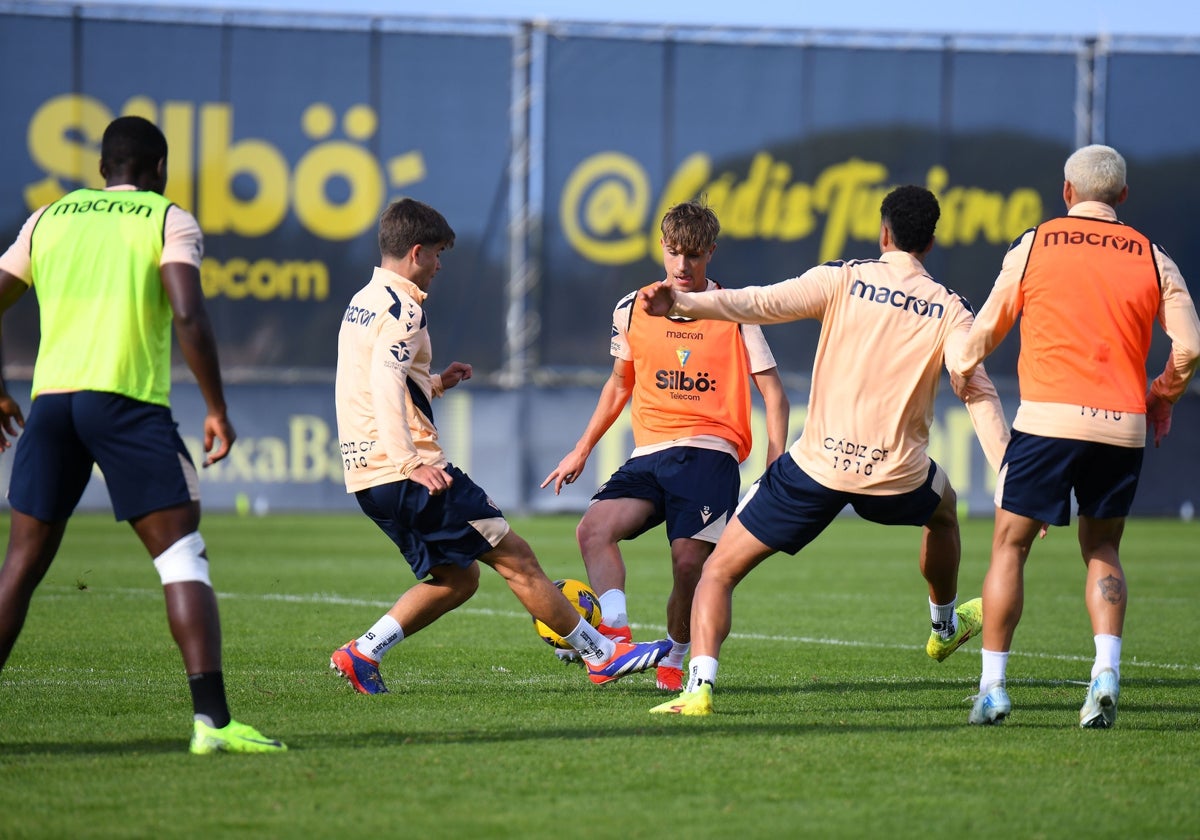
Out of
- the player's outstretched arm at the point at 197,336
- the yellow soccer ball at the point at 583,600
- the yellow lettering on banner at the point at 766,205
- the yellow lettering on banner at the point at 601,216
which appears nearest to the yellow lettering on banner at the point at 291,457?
the yellow lettering on banner at the point at 601,216

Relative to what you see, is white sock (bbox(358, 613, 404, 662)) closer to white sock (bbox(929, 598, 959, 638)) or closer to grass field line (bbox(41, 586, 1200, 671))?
white sock (bbox(929, 598, 959, 638))

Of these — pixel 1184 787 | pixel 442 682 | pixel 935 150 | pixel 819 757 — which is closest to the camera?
pixel 1184 787

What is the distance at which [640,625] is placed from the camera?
10367 mm

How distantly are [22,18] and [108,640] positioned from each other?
56.2 feet

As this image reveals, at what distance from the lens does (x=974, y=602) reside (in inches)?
317

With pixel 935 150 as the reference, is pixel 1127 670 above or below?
below

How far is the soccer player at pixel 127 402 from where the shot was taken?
209 inches

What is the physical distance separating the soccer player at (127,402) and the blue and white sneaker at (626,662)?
2.03m

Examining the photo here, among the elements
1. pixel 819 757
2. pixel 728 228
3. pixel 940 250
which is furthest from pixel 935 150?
pixel 819 757

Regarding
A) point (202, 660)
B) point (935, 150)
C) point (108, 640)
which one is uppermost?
point (935, 150)

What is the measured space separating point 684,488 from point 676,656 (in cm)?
80

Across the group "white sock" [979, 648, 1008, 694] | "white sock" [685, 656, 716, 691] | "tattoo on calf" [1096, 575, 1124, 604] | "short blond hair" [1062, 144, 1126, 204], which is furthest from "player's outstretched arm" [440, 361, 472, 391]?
"tattoo on calf" [1096, 575, 1124, 604]

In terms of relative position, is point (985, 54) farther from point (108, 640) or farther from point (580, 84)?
point (108, 640)

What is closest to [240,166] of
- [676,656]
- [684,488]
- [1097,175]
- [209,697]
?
[684,488]
